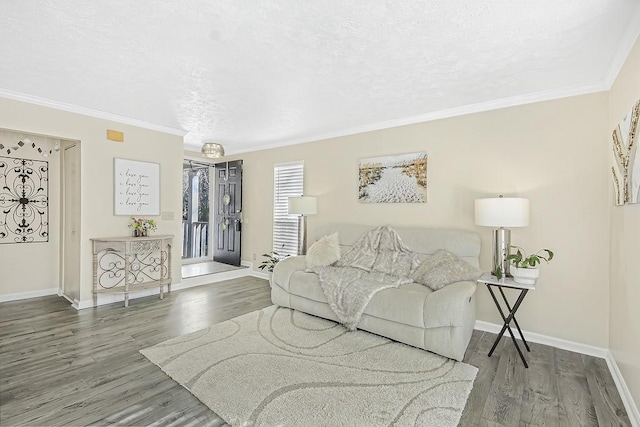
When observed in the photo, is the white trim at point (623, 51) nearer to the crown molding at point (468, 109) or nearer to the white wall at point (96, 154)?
the crown molding at point (468, 109)

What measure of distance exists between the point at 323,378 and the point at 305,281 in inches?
57.0

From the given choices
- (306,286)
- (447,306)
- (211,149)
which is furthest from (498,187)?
(211,149)

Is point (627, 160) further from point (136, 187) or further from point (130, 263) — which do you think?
point (130, 263)

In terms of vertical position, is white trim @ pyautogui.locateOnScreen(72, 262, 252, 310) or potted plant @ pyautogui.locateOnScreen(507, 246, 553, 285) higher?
potted plant @ pyautogui.locateOnScreen(507, 246, 553, 285)

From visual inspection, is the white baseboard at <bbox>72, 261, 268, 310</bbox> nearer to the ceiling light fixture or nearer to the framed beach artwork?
the ceiling light fixture

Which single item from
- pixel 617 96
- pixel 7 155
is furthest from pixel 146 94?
pixel 617 96

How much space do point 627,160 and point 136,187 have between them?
5389 millimetres

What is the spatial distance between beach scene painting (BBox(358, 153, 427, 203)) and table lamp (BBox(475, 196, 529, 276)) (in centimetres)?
101

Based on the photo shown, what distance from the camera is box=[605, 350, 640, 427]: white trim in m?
1.93

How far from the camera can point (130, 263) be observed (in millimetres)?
4418

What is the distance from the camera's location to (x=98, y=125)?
4.09m

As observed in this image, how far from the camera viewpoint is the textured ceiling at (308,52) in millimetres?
1911

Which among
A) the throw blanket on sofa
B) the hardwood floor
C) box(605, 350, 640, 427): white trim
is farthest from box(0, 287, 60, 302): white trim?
box(605, 350, 640, 427): white trim

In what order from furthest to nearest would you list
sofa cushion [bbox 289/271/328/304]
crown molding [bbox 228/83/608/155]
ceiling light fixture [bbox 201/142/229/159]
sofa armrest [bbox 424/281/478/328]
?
ceiling light fixture [bbox 201/142/229/159]
sofa cushion [bbox 289/271/328/304]
crown molding [bbox 228/83/608/155]
sofa armrest [bbox 424/281/478/328]
